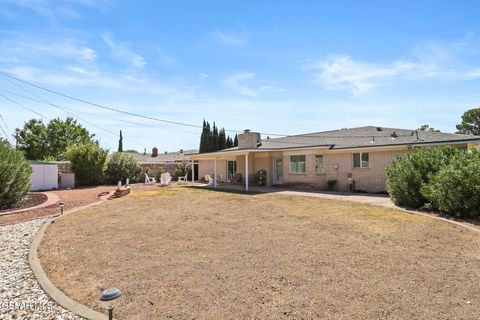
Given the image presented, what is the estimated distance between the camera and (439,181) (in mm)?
10789

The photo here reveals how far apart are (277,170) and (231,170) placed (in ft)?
19.3

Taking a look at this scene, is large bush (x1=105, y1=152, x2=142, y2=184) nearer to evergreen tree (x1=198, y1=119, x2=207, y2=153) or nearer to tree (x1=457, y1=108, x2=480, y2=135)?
evergreen tree (x1=198, y1=119, x2=207, y2=153)

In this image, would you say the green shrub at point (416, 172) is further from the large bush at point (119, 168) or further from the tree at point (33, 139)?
the tree at point (33, 139)

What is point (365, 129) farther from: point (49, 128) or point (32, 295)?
point (49, 128)

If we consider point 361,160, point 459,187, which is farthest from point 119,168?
point 459,187

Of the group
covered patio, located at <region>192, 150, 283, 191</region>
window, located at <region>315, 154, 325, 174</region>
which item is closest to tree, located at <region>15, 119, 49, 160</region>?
covered patio, located at <region>192, 150, 283, 191</region>

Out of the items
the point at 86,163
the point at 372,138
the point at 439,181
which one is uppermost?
the point at 372,138

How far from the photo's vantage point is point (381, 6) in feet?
35.9

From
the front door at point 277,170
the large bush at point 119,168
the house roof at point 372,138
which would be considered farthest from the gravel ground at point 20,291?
the large bush at point 119,168

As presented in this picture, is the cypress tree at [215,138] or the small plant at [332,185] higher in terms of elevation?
the cypress tree at [215,138]

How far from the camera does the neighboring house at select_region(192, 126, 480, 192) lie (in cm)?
1719

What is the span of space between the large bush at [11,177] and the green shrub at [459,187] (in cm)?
1798

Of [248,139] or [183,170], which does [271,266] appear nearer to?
[248,139]

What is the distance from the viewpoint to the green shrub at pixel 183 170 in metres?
33.1
